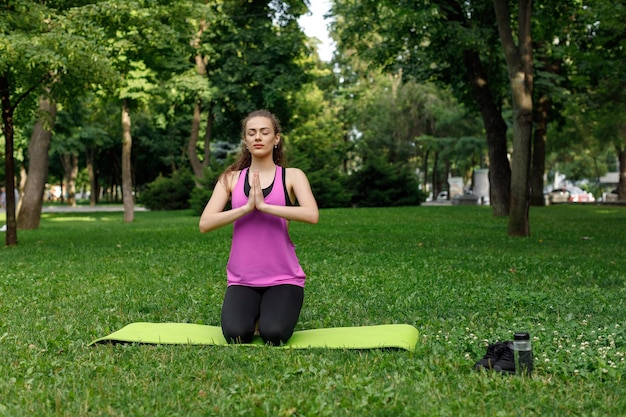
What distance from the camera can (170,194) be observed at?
4406 centimetres

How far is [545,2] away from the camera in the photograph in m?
20.7

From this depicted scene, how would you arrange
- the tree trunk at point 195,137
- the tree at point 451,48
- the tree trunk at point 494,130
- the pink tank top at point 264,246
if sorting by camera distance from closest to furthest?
the pink tank top at point 264,246, the tree at point 451,48, the tree trunk at point 494,130, the tree trunk at point 195,137

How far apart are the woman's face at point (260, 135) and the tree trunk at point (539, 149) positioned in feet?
83.2

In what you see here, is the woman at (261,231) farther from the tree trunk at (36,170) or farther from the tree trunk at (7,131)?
the tree trunk at (36,170)

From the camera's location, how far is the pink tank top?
6711 mm

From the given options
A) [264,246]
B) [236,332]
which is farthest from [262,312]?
[264,246]

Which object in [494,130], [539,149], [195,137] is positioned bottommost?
[539,149]

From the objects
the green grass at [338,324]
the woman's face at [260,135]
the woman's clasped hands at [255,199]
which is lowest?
the green grass at [338,324]

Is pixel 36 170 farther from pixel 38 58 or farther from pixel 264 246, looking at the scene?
pixel 264 246

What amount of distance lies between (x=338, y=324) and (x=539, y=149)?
32.1 m

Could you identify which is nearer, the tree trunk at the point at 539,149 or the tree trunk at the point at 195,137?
the tree trunk at the point at 539,149

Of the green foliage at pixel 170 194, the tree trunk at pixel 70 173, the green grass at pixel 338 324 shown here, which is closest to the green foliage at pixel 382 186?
the green foliage at pixel 170 194

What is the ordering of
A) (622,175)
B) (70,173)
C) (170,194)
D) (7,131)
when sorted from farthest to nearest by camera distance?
(70,173) → (622,175) → (170,194) → (7,131)

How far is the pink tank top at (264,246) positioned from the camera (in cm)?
671
